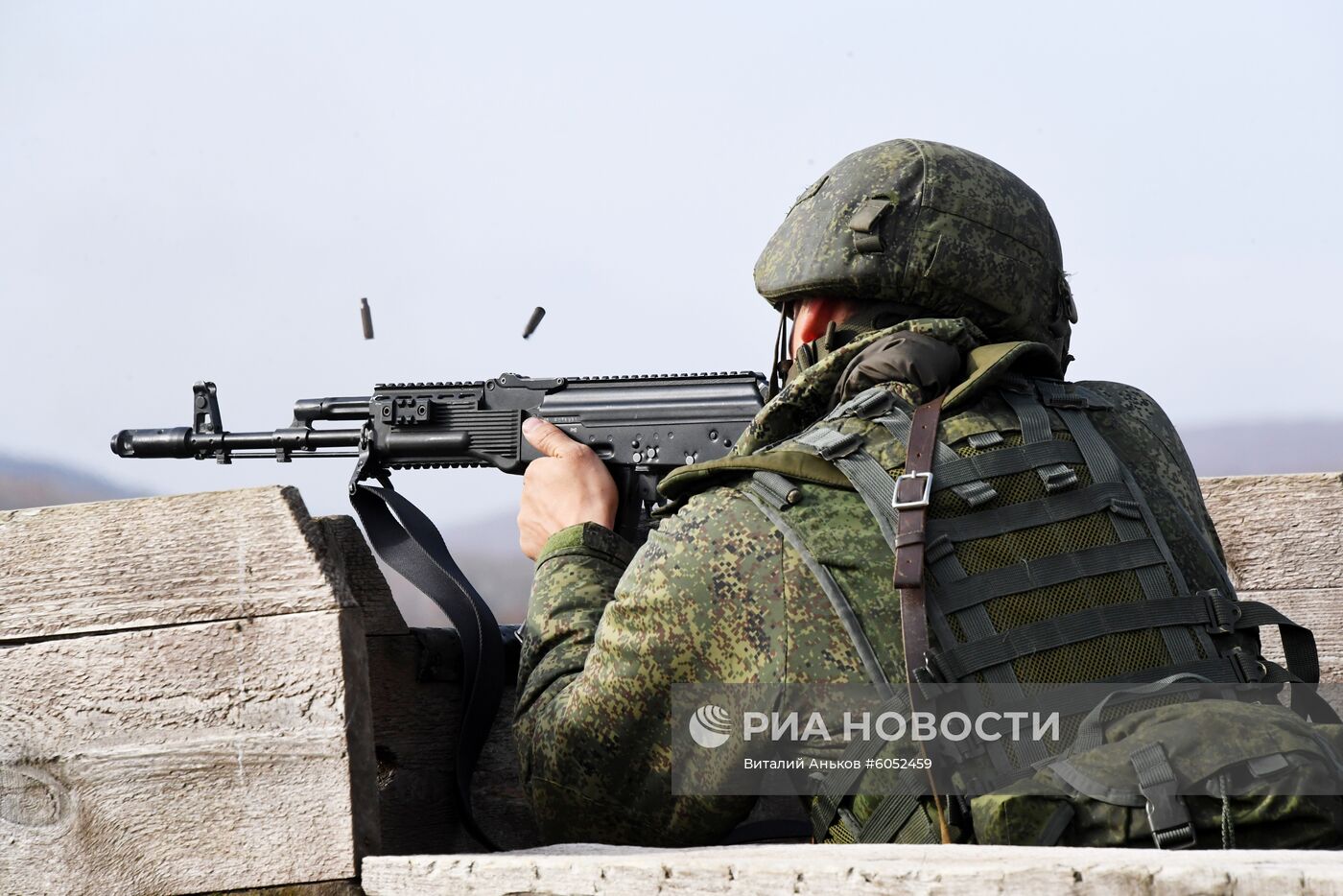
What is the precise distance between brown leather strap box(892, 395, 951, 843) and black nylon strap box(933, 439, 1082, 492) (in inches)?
1.6

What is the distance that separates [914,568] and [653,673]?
22.1 inches

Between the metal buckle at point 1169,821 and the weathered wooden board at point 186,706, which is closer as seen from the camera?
the metal buckle at point 1169,821

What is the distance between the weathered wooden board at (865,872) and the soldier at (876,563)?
505mm

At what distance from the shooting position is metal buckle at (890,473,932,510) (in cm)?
262

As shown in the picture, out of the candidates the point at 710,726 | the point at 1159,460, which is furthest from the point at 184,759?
the point at 1159,460

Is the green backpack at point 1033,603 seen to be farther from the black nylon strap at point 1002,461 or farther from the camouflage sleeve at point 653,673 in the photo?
the camouflage sleeve at point 653,673

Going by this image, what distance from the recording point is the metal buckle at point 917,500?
262cm

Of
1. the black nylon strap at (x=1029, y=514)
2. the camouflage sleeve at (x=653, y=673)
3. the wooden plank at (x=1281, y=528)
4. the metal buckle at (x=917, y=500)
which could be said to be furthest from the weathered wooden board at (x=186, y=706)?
the wooden plank at (x=1281, y=528)

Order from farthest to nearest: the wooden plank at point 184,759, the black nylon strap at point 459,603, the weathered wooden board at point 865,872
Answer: the black nylon strap at point 459,603
the wooden plank at point 184,759
the weathered wooden board at point 865,872

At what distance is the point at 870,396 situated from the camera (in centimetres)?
288

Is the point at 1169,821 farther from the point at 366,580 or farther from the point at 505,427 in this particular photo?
the point at 505,427

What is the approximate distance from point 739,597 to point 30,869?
138 centimetres

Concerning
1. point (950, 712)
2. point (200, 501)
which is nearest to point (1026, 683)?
point (950, 712)

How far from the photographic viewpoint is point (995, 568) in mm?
2631
